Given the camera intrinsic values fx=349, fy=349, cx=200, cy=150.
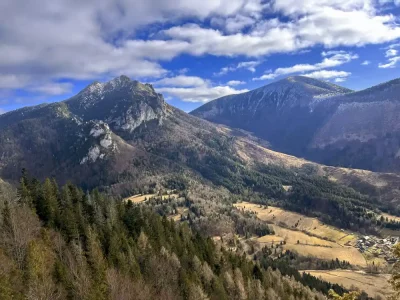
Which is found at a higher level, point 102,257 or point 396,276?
point 396,276

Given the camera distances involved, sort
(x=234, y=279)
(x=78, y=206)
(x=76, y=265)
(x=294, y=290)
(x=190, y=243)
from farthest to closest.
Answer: (x=294, y=290)
(x=190, y=243)
(x=234, y=279)
(x=78, y=206)
(x=76, y=265)

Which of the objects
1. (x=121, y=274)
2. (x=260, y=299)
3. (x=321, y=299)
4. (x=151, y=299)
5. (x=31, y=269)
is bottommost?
(x=321, y=299)

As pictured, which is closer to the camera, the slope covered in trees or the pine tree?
the pine tree

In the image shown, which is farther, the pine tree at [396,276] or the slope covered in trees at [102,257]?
the slope covered in trees at [102,257]

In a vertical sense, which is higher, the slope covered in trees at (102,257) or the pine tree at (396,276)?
the pine tree at (396,276)

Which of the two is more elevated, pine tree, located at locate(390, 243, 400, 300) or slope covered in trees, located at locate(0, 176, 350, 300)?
pine tree, located at locate(390, 243, 400, 300)

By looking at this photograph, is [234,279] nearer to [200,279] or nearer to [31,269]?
[200,279]

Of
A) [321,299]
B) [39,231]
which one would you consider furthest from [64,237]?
[321,299]

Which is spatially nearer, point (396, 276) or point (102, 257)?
point (396, 276)
